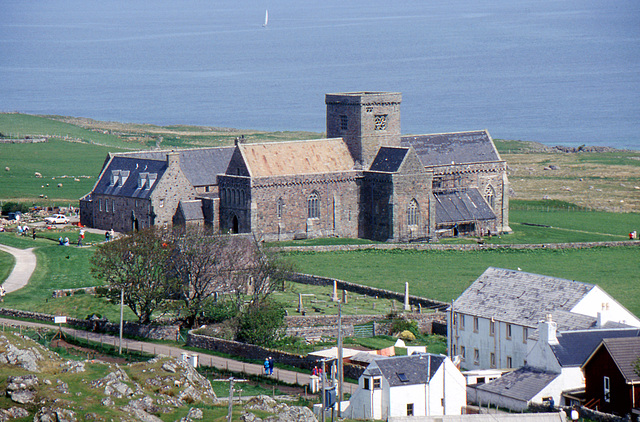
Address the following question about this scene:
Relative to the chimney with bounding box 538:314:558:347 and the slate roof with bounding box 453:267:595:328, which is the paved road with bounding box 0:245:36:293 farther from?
the chimney with bounding box 538:314:558:347

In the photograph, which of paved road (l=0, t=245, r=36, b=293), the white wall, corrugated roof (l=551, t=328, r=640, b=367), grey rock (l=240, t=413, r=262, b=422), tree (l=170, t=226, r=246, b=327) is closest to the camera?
grey rock (l=240, t=413, r=262, b=422)

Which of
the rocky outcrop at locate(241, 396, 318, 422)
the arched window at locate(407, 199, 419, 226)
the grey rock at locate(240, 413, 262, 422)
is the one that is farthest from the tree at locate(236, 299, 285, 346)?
the arched window at locate(407, 199, 419, 226)

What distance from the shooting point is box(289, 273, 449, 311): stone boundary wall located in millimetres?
64188

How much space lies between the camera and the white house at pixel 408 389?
4378 centimetres

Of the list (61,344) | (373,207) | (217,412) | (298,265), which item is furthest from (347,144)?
(217,412)

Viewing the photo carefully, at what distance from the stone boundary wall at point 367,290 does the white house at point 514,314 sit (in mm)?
7661

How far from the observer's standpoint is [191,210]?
8631 centimetres

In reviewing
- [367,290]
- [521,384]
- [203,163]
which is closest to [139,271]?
[367,290]

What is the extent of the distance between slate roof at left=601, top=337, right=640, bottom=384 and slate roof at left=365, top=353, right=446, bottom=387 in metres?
6.45

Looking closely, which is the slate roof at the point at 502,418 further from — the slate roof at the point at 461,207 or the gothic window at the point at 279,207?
the slate roof at the point at 461,207

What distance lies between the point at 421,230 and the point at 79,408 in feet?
183

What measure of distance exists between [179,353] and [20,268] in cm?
2302

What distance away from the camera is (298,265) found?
76875 millimetres

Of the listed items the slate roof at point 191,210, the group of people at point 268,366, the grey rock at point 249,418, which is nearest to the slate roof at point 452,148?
the slate roof at point 191,210
